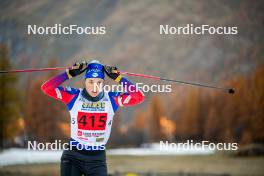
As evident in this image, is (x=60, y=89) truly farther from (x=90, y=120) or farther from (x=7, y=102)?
(x=7, y=102)

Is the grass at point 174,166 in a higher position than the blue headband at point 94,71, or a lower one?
lower

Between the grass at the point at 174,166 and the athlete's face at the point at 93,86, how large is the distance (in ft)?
17.7

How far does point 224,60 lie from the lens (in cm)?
1936

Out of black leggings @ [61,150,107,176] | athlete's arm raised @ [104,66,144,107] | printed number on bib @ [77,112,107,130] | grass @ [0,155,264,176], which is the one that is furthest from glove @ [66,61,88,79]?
grass @ [0,155,264,176]

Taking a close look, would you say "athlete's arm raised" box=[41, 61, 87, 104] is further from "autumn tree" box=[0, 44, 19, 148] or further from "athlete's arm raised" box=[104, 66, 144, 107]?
"autumn tree" box=[0, 44, 19, 148]

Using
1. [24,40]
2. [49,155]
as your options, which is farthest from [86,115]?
[24,40]

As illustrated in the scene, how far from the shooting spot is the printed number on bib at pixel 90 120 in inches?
151

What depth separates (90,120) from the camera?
152 inches

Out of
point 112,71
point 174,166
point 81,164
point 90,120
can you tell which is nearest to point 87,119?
point 90,120

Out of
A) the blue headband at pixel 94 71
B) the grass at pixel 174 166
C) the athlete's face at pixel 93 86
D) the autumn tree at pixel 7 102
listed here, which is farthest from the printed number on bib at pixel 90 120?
the autumn tree at pixel 7 102

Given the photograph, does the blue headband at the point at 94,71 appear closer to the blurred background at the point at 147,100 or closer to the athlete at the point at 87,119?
the athlete at the point at 87,119

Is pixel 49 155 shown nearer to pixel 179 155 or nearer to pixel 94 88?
pixel 179 155

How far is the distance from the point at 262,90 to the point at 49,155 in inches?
266

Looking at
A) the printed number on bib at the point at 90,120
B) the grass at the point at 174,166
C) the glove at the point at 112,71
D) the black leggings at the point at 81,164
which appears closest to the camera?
the black leggings at the point at 81,164
